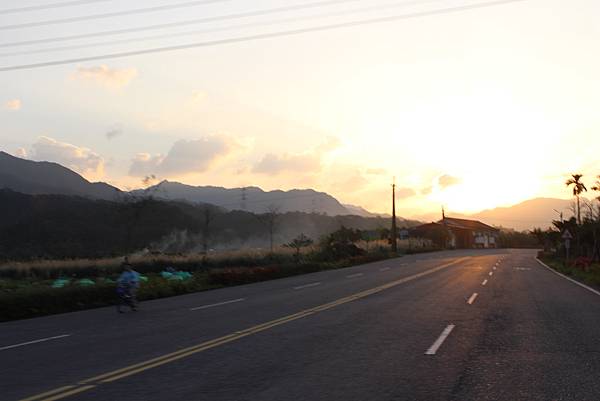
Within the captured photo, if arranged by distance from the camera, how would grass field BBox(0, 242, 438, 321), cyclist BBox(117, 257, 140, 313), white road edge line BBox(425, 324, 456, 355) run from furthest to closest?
grass field BBox(0, 242, 438, 321), cyclist BBox(117, 257, 140, 313), white road edge line BBox(425, 324, 456, 355)

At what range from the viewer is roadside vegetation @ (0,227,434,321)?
19.0 metres

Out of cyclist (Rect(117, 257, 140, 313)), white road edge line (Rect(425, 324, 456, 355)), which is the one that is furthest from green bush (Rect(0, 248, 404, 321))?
white road edge line (Rect(425, 324, 456, 355))

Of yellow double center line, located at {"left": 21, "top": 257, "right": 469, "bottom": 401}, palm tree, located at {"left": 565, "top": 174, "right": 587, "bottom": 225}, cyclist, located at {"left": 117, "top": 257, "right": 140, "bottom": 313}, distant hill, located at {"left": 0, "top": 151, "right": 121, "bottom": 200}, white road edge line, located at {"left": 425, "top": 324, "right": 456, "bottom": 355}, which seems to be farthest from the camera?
distant hill, located at {"left": 0, "top": 151, "right": 121, "bottom": 200}

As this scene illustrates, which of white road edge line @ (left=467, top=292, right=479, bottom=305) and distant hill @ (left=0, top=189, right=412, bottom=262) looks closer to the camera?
white road edge line @ (left=467, top=292, right=479, bottom=305)

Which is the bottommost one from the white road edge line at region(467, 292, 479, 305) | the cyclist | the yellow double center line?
the yellow double center line

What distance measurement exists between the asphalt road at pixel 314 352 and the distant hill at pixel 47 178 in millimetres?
109078

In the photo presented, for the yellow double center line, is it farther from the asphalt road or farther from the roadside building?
the roadside building

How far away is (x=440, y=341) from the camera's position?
1101cm

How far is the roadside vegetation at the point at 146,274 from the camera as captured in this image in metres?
19.0

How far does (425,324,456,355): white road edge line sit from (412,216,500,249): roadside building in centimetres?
9836

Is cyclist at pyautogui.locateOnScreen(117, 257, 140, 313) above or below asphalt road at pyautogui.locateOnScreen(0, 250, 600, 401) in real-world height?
above

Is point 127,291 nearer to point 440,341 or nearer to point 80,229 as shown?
point 440,341

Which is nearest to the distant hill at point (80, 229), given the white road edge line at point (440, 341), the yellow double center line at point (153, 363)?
the yellow double center line at point (153, 363)

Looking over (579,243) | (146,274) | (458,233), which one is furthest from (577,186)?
(458,233)
